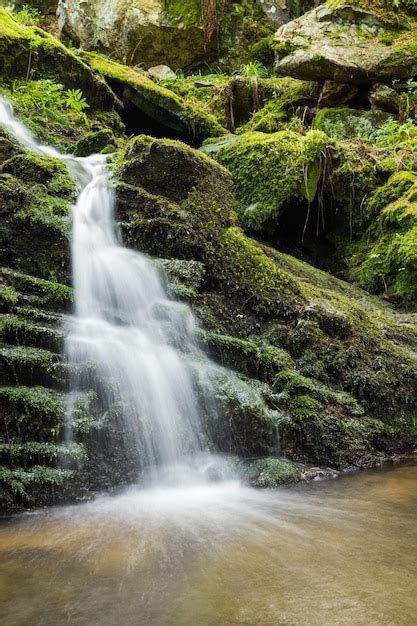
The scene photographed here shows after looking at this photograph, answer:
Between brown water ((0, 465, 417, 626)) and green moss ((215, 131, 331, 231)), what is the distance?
4.14 meters

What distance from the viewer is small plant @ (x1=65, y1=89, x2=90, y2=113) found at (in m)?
8.20

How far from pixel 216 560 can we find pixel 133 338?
2.21 m

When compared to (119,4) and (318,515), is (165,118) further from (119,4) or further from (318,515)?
(318,515)

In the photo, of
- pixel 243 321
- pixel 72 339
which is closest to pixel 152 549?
pixel 72 339

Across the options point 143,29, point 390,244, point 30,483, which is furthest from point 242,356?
point 143,29

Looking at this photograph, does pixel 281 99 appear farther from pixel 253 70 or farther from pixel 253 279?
pixel 253 279

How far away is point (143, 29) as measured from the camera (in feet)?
40.3

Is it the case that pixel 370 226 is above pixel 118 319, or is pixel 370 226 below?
above

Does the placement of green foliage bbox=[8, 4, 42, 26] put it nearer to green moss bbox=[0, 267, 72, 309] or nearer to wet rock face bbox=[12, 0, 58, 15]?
wet rock face bbox=[12, 0, 58, 15]

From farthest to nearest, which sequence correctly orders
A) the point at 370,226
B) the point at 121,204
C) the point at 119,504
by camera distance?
the point at 370,226, the point at 121,204, the point at 119,504

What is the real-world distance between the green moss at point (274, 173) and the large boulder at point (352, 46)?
9.65 feet

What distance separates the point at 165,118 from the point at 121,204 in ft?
15.0

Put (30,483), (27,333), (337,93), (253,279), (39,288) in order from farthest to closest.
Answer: (337,93), (253,279), (39,288), (27,333), (30,483)

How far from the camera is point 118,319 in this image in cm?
442
